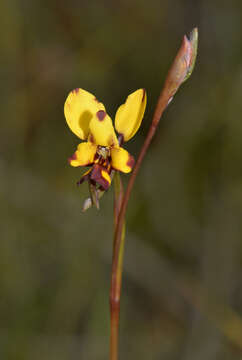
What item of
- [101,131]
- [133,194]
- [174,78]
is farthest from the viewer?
[133,194]

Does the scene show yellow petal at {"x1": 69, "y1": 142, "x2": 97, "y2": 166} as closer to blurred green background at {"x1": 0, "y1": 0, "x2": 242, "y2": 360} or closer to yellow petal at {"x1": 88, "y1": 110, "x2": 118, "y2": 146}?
yellow petal at {"x1": 88, "y1": 110, "x2": 118, "y2": 146}

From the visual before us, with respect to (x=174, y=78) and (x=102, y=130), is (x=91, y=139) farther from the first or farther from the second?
(x=174, y=78)

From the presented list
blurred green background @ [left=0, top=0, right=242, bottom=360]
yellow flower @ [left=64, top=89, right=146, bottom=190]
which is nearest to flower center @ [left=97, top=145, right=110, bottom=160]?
yellow flower @ [left=64, top=89, right=146, bottom=190]

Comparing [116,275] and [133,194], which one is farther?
[133,194]

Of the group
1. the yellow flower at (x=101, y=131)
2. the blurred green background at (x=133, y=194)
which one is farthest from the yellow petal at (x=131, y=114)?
the blurred green background at (x=133, y=194)

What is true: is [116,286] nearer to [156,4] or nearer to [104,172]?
[104,172]

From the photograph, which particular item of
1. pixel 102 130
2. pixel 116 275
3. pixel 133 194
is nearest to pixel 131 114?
pixel 102 130

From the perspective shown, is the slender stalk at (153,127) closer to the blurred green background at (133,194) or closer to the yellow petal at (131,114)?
the yellow petal at (131,114)
